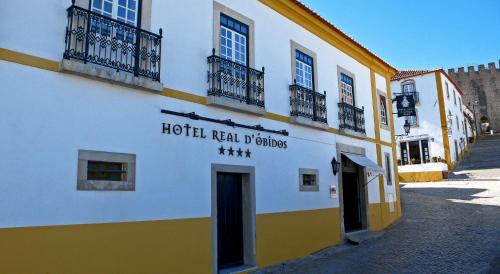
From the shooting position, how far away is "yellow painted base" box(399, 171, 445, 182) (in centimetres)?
2430

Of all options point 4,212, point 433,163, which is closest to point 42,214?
point 4,212

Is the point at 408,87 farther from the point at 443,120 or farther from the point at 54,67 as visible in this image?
the point at 54,67

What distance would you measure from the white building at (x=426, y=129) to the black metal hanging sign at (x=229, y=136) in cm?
1955

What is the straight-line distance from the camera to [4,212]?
177 inches

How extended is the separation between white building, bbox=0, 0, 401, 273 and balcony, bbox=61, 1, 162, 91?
0.02 meters

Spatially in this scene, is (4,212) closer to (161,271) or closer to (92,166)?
(92,166)

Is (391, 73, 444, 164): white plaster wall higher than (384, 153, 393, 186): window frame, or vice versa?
(391, 73, 444, 164): white plaster wall

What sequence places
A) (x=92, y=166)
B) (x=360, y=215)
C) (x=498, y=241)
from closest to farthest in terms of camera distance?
(x=92, y=166) < (x=498, y=241) < (x=360, y=215)

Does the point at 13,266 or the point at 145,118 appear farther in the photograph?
the point at 145,118

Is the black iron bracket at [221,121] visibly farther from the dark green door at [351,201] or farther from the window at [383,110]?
the window at [383,110]

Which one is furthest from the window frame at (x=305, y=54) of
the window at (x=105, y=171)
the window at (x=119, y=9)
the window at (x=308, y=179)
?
the window at (x=105, y=171)

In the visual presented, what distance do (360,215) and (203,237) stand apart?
6831mm

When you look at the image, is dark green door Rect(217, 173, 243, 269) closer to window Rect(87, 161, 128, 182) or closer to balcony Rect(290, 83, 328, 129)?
window Rect(87, 161, 128, 182)

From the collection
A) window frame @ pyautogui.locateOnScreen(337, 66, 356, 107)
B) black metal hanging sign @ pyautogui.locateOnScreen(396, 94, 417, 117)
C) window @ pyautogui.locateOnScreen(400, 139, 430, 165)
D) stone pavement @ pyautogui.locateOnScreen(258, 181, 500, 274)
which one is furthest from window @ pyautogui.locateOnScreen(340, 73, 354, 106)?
window @ pyautogui.locateOnScreen(400, 139, 430, 165)
